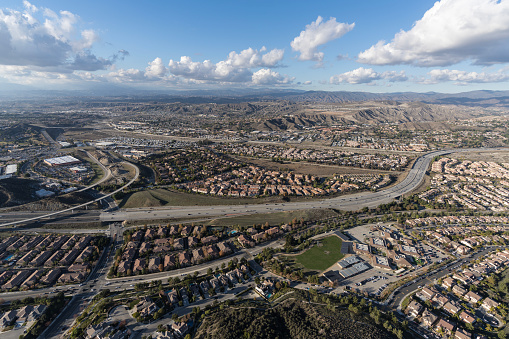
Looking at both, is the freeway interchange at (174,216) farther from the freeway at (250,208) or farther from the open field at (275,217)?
the open field at (275,217)

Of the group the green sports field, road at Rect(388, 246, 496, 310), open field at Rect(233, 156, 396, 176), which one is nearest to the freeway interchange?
road at Rect(388, 246, 496, 310)

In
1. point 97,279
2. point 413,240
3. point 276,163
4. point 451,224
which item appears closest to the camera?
point 97,279

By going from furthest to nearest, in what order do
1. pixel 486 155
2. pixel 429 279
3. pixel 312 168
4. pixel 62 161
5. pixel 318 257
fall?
1. pixel 486 155
2. pixel 62 161
3. pixel 312 168
4. pixel 318 257
5. pixel 429 279

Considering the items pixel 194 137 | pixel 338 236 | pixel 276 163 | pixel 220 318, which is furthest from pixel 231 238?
pixel 194 137

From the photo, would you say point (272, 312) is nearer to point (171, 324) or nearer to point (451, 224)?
point (171, 324)

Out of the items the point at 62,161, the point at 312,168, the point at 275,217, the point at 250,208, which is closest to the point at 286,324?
the point at 275,217

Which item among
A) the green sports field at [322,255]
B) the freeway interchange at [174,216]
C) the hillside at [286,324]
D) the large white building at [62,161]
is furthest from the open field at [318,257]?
the large white building at [62,161]

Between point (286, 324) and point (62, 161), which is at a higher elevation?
point (62, 161)

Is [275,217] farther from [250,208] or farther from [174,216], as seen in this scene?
[174,216]
